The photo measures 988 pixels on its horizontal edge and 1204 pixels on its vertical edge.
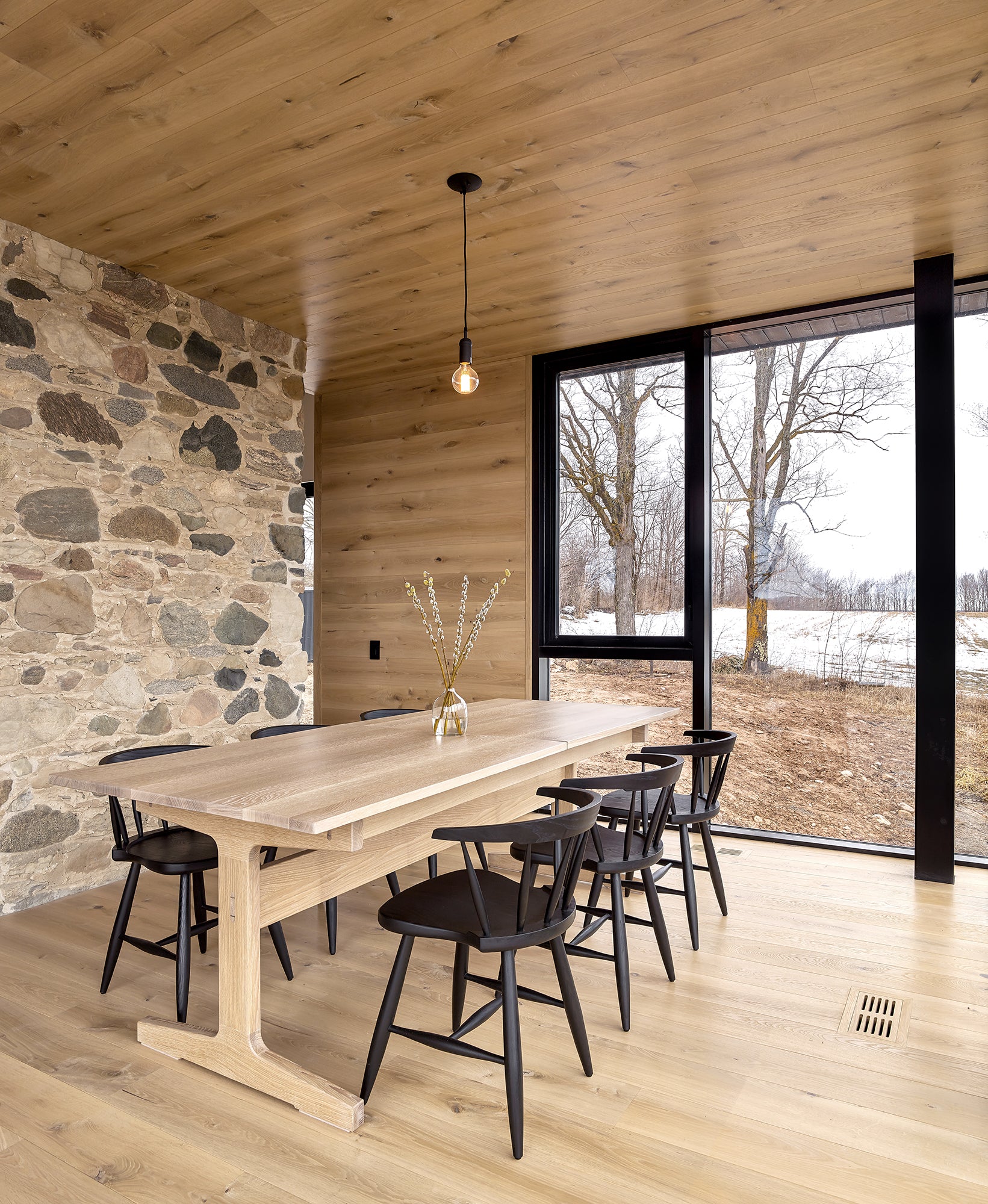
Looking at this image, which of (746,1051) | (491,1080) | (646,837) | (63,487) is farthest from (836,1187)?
(63,487)

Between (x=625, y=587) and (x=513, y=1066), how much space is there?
320cm

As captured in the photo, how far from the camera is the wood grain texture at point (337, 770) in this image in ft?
6.21

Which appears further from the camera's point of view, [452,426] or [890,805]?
[452,426]

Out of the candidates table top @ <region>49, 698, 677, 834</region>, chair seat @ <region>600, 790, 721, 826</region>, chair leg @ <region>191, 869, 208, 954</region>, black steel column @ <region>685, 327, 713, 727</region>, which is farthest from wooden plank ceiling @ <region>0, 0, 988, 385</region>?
chair leg @ <region>191, 869, 208, 954</region>

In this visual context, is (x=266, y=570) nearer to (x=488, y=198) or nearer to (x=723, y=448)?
(x=488, y=198)

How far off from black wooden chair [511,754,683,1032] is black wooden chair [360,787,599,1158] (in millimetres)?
182

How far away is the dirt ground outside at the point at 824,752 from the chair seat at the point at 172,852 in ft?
8.89

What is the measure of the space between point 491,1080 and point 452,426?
12.7 ft

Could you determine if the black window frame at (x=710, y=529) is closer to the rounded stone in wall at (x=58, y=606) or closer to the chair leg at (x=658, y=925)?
the chair leg at (x=658, y=925)

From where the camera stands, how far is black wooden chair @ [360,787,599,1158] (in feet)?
6.04

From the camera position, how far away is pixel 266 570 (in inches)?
180

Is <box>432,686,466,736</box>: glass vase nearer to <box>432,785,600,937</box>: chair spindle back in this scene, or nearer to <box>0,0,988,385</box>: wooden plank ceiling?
<box>432,785,600,937</box>: chair spindle back

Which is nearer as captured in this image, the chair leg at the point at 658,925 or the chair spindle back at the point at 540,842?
the chair spindle back at the point at 540,842

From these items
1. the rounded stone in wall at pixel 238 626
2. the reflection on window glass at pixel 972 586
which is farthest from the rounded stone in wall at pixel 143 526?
the reflection on window glass at pixel 972 586
